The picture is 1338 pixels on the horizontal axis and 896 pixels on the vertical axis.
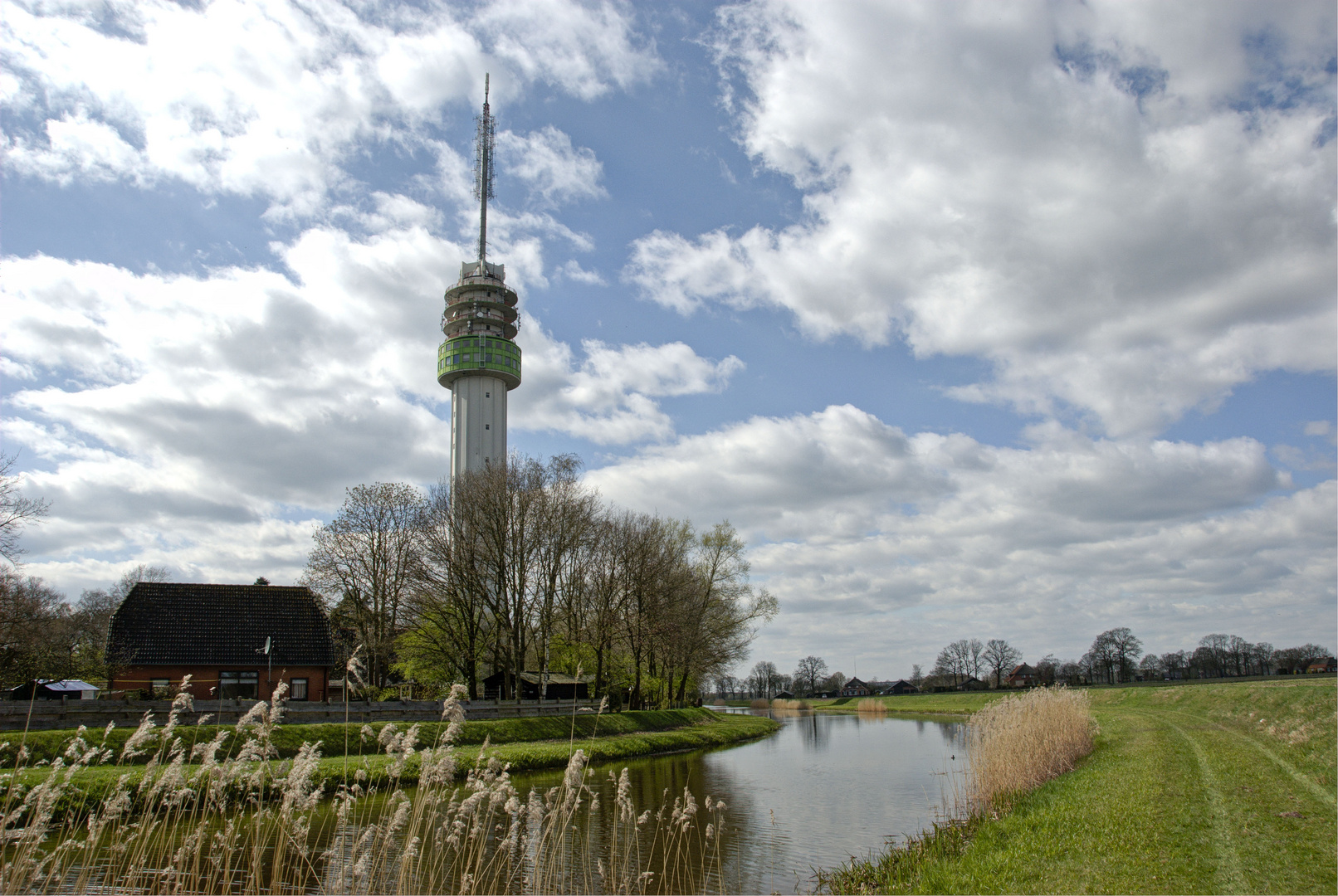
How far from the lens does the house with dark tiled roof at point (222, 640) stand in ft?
112

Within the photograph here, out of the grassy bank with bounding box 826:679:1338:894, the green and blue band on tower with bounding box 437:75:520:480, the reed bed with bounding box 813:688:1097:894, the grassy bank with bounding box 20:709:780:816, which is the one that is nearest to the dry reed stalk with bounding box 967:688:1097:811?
the reed bed with bounding box 813:688:1097:894

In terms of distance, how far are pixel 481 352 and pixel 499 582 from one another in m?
39.8

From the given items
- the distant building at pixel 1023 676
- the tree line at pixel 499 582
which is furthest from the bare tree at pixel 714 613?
the distant building at pixel 1023 676

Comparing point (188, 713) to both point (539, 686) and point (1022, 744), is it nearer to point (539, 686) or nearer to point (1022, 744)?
point (1022, 744)

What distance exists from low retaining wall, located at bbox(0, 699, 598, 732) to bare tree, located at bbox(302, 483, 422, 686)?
652 centimetres

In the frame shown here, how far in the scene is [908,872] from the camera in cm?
1023

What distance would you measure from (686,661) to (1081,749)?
2572 centimetres

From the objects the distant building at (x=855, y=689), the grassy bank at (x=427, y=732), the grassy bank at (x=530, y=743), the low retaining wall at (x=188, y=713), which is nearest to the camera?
the grassy bank at (x=530, y=743)

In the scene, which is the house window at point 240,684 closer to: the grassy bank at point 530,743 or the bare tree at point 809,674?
the grassy bank at point 530,743

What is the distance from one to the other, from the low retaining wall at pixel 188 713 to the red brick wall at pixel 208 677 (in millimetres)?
6466

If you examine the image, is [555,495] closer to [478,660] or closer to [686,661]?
[478,660]

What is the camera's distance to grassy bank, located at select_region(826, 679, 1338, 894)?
8.63 m

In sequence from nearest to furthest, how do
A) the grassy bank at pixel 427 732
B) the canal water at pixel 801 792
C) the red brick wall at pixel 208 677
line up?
the canal water at pixel 801 792
the grassy bank at pixel 427 732
the red brick wall at pixel 208 677

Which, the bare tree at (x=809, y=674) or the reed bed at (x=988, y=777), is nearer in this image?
the reed bed at (x=988, y=777)
